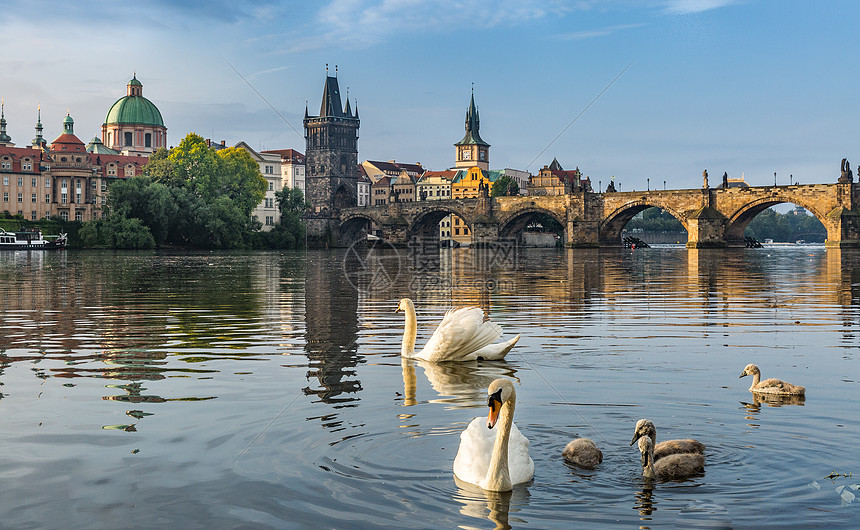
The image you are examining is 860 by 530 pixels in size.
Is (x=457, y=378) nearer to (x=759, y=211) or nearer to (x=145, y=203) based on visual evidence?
(x=145, y=203)

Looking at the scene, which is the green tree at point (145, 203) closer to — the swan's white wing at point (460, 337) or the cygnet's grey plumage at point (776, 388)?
the swan's white wing at point (460, 337)

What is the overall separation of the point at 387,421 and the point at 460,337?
3.31m

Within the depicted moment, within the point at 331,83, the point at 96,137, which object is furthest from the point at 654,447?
the point at 96,137

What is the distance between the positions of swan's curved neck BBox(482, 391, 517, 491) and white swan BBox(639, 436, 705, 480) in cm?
98

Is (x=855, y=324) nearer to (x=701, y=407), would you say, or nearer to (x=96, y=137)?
(x=701, y=407)

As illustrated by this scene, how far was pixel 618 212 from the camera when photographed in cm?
9456

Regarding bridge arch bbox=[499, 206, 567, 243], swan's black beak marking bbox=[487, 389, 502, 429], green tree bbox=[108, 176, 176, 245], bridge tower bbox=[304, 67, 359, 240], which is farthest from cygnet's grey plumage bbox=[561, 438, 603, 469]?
bridge tower bbox=[304, 67, 359, 240]

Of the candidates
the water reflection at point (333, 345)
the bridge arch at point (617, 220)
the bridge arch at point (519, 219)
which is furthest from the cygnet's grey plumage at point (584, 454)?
the bridge arch at point (519, 219)

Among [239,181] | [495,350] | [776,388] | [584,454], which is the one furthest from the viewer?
[239,181]

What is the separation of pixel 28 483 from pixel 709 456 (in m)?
4.77

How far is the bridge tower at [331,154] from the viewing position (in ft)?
472

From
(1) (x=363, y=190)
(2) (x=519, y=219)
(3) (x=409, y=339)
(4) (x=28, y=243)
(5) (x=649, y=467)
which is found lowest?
(5) (x=649, y=467)

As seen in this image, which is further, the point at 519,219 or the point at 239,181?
the point at 519,219

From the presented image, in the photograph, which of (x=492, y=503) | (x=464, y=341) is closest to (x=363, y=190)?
(x=464, y=341)
